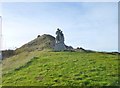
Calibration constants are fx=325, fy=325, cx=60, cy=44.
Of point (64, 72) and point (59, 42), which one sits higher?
point (59, 42)

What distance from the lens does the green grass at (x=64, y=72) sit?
32834mm

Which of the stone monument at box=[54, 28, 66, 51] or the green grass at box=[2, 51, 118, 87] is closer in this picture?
the green grass at box=[2, 51, 118, 87]

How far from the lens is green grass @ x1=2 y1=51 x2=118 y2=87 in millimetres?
32834

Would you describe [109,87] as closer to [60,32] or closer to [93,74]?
[93,74]

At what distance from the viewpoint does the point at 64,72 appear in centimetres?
3725

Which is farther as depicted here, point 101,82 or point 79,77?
point 79,77

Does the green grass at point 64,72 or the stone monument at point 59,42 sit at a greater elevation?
the stone monument at point 59,42

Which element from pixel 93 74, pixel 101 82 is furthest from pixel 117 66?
pixel 101 82

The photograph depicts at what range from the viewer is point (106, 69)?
122 ft

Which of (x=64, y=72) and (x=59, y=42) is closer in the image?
(x=64, y=72)

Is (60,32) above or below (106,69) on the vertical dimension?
above

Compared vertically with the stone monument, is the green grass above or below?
below

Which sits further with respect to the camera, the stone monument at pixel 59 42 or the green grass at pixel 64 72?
the stone monument at pixel 59 42

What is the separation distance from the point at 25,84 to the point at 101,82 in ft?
25.6
